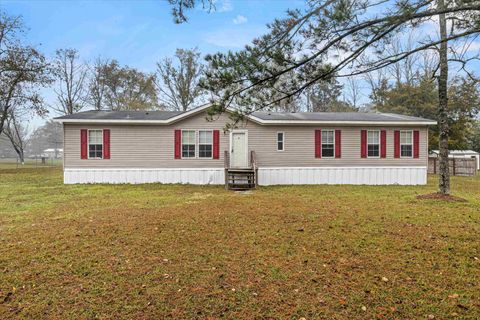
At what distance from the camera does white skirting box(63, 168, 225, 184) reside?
12.2 metres

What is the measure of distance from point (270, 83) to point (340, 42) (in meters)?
1.17

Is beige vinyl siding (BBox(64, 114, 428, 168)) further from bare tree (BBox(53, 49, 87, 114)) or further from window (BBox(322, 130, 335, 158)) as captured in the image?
bare tree (BBox(53, 49, 87, 114))

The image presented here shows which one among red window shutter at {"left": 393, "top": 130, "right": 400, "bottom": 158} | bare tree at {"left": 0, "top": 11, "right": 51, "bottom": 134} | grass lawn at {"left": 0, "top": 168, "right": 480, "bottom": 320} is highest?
bare tree at {"left": 0, "top": 11, "right": 51, "bottom": 134}

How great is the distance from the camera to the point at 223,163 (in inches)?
496

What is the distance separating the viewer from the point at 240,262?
376 centimetres

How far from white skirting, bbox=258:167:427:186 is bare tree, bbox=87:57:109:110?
81.3 feet

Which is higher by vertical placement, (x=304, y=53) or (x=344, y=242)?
(x=304, y=53)

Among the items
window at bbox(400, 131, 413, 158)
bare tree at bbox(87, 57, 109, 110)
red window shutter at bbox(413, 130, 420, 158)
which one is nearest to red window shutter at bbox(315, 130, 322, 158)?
window at bbox(400, 131, 413, 158)

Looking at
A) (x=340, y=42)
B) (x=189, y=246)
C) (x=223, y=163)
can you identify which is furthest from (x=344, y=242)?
(x=223, y=163)

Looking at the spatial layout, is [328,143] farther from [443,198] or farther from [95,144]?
[95,144]

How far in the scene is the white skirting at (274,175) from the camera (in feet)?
40.2

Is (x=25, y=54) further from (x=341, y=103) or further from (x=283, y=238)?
(x=341, y=103)

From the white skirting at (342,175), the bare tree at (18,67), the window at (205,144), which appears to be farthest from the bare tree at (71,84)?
the white skirting at (342,175)

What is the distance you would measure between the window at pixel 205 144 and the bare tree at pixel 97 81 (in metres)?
22.5
